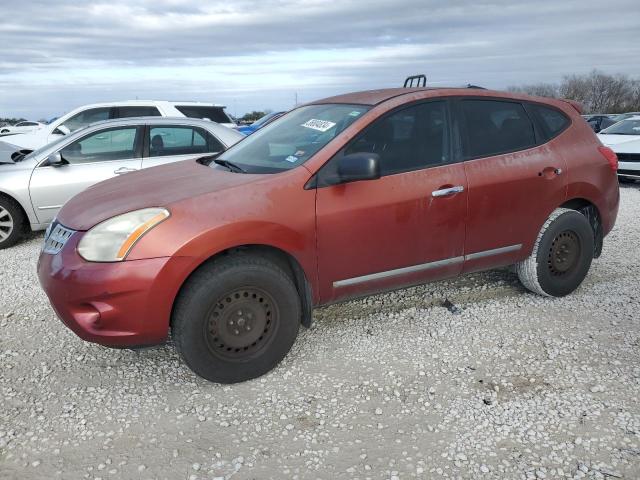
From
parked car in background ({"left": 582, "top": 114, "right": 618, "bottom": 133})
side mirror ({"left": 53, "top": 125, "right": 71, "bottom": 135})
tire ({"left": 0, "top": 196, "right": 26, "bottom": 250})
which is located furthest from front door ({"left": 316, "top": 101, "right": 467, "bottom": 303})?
parked car in background ({"left": 582, "top": 114, "right": 618, "bottom": 133})

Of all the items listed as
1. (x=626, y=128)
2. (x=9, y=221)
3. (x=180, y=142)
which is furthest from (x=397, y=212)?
(x=626, y=128)

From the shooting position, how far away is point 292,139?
368 cm

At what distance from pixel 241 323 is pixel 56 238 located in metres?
1.22

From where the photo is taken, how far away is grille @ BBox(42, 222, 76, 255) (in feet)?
9.85

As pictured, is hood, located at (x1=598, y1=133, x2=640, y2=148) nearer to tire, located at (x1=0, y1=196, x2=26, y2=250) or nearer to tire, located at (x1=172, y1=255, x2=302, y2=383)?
tire, located at (x1=172, y1=255, x2=302, y2=383)

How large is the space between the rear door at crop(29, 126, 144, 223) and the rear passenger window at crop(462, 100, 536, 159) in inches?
161

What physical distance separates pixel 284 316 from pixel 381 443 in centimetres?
95

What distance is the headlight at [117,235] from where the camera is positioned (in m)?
2.79

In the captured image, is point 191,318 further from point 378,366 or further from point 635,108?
point 635,108

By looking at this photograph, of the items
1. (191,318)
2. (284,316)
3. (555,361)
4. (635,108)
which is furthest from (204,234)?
(635,108)

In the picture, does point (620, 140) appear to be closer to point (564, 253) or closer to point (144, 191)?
point (564, 253)

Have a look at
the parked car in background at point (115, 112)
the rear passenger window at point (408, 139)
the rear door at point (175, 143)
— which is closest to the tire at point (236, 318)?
the rear passenger window at point (408, 139)

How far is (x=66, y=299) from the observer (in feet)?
9.34

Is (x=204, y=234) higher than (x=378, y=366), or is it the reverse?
(x=204, y=234)
